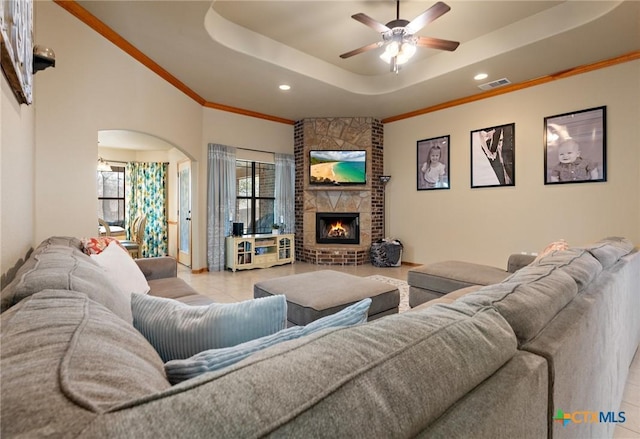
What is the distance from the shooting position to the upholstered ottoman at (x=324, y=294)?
205 centimetres

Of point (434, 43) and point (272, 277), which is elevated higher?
Answer: point (434, 43)

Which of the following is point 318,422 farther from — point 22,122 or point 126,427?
point 22,122

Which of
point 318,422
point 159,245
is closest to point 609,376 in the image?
point 318,422

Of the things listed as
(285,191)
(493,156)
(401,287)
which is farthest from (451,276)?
(285,191)

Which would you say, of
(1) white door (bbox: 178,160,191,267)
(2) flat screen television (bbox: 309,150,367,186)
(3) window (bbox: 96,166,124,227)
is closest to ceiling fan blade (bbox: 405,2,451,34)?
(2) flat screen television (bbox: 309,150,367,186)

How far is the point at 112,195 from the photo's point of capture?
7344 millimetres

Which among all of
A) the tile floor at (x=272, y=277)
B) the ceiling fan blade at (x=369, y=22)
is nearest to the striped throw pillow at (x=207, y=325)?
the tile floor at (x=272, y=277)

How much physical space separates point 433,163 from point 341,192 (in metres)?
1.73

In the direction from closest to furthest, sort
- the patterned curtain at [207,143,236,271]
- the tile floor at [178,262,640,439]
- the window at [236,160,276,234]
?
1. the tile floor at [178,262,640,439]
2. the patterned curtain at [207,143,236,271]
3. the window at [236,160,276,234]

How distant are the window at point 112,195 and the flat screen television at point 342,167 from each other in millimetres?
4905

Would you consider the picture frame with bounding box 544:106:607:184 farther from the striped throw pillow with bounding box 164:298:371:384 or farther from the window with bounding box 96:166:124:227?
the window with bounding box 96:166:124:227

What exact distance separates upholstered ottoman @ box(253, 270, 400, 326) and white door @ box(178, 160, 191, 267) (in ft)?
12.6

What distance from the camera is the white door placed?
5.85 metres

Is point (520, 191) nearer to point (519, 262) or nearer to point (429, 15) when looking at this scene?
point (519, 262)
